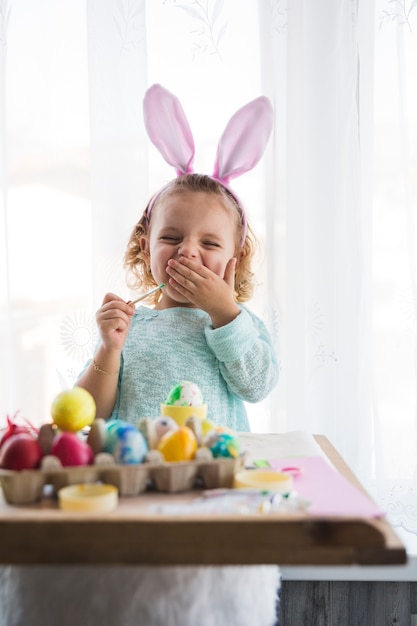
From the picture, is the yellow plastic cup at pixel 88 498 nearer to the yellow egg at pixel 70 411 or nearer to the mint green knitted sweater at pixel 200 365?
the yellow egg at pixel 70 411

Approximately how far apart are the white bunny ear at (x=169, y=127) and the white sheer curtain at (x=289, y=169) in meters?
0.12

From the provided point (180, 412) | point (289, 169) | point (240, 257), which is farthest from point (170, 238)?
point (180, 412)

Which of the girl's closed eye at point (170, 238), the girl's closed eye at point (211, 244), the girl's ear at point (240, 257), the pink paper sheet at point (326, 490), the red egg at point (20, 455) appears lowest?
the pink paper sheet at point (326, 490)

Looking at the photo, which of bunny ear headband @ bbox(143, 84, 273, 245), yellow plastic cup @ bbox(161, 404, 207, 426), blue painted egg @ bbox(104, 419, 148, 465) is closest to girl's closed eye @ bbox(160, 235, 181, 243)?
bunny ear headband @ bbox(143, 84, 273, 245)

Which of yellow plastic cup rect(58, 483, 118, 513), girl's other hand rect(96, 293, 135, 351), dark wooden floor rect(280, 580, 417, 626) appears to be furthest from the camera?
dark wooden floor rect(280, 580, 417, 626)

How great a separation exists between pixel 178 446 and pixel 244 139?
2.20 ft

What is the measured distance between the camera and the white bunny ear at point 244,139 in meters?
1.18

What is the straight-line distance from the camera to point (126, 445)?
2.27 ft

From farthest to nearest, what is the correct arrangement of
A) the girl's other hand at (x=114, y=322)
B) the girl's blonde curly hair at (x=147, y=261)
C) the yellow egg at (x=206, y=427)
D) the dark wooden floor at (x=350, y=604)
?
1. the dark wooden floor at (x=350, y=604)
2. the girl's blonde curly hair at (x=147, y=261)
3. the girl's other hand at (x=114, y=322)
4. the yellow egg at (x=206, y=427)

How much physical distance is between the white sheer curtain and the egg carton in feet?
2.13

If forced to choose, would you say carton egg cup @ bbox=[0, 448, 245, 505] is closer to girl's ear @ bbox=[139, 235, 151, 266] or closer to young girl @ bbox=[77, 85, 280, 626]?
young girl @ bbox=[77, 85, 280, 626]

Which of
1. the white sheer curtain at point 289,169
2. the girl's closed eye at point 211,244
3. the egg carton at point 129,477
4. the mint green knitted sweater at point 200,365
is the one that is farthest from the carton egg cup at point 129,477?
the white sheer curtain at point 289,169

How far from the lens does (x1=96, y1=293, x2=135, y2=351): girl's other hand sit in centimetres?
110

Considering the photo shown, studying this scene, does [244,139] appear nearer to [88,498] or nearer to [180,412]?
[180,412]
